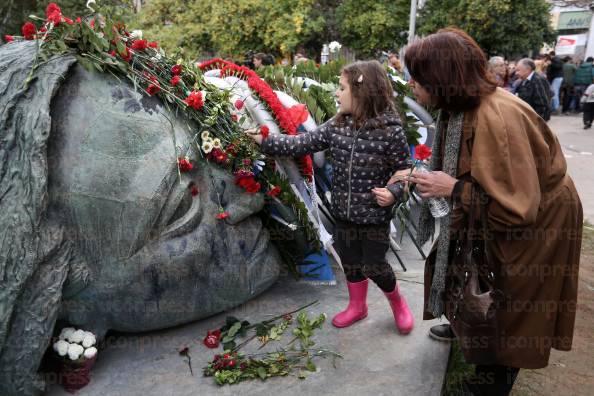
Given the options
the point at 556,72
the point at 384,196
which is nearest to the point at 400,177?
the point at 384,196

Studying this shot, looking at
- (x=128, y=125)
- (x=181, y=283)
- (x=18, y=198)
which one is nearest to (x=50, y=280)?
(x=18, y=198)

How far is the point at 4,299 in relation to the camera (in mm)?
2223

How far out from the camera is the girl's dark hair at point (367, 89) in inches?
107

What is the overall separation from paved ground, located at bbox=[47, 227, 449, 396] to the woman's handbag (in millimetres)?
557

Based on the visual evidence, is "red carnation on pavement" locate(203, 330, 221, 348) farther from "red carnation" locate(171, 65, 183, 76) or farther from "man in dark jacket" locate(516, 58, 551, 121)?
"man in dark jacket" locate(516, 58, 551, 121)

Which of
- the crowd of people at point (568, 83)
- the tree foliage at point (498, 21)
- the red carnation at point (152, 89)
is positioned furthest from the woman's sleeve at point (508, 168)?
the tree foliage at point (498, 21)

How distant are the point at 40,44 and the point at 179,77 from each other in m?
0.68

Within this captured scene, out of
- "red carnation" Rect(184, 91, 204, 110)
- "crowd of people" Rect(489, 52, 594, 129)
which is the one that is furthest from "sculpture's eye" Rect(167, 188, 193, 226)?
"crowd of people" Rect(489, 52, 594, 129)

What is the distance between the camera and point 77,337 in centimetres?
254

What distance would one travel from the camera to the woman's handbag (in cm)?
205

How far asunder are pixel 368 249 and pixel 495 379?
90cm

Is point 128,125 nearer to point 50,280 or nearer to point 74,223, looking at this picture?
point 74,223

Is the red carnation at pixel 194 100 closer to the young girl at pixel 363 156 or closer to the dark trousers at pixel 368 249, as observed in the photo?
the young girl at pixel 363 156

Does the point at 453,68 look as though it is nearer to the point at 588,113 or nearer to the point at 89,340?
the point at 89,340
